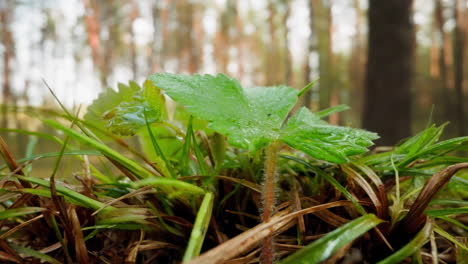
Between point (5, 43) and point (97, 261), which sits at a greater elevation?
point (5, 43)

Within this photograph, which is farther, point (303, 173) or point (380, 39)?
point (380, 39)

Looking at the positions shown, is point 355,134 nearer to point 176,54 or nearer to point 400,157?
point 400,157

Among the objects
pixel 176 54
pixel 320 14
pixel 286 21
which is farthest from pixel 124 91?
pixel 176 54

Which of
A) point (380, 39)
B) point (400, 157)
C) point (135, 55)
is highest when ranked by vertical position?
point (135, 55)

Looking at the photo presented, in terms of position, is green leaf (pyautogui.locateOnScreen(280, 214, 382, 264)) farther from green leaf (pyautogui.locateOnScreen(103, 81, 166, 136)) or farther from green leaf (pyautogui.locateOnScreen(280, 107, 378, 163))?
green leaf (pyautogui.locateOnScreen(103, 81, 166, 136))

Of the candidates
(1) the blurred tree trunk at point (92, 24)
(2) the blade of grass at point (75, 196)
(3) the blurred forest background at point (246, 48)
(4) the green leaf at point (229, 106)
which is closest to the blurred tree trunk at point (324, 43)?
(3) the blurred forest background at point (246, 48)

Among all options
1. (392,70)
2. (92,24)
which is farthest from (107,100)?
(92,24)

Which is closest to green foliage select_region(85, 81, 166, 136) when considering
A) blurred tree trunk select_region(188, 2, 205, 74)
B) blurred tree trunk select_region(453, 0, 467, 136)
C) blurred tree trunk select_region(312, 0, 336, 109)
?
blurred tree trunk select_region(453, 0, 467, 136)
